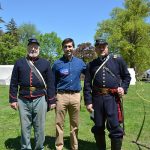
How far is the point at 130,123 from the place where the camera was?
34.0 feet

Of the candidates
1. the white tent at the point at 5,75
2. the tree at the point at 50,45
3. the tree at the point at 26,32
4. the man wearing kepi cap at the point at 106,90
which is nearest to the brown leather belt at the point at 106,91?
the man wearing kepi cap at the point at 106,90

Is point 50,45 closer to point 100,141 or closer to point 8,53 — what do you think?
point 8,53

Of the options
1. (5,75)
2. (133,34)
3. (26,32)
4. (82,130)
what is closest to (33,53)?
(82,130)

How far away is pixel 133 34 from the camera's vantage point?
46750 mm

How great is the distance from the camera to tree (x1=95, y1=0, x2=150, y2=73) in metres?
45.5

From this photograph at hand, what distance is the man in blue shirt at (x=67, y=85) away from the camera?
23.2 ft

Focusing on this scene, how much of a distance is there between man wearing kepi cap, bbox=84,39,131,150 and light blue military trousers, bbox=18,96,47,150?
0.83m

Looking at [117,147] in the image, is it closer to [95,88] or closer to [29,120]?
[95,88]

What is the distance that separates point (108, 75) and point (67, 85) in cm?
79

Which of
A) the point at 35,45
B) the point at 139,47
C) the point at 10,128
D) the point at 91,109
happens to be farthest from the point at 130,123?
the point at 139,47

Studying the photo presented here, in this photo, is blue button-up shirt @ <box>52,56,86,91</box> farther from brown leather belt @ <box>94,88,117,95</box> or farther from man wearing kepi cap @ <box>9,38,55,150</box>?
brown leather belt @ <box>94,88,117,95</box>

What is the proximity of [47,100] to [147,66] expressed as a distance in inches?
1623

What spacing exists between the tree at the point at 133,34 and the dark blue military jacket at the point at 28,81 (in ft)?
128

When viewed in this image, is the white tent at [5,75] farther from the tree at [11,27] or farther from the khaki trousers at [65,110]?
the tree at [11,27]
